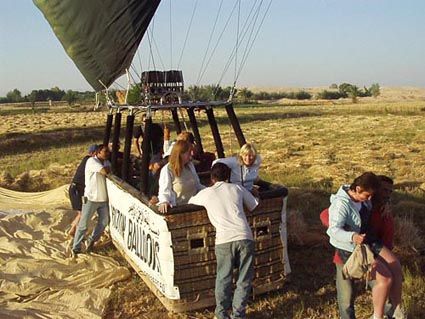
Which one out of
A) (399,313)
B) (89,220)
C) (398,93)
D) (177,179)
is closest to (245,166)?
(177,179)

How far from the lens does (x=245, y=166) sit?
201 inches

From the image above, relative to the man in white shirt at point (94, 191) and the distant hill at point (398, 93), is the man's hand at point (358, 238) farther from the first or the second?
the distant hill at point (398, 93)

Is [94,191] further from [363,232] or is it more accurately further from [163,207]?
[363,232]

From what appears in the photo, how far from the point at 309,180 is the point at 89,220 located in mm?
6434

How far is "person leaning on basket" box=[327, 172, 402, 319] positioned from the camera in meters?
3.85

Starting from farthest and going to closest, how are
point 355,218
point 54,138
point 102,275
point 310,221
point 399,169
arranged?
point 54,138 → point 399,169 → point 310,221 → point 102,275 → point 355,218

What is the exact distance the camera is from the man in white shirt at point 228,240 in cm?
428

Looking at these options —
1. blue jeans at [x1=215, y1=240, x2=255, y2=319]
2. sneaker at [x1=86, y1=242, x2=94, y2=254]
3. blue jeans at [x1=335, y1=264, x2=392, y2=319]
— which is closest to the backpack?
blue jeans at [x1=335, y1=264, x2=392, y2=319]

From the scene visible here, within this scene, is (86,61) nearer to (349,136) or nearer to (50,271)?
(50,271)

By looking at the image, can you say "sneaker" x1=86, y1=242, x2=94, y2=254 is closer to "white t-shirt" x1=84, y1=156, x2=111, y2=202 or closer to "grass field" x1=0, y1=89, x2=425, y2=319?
"grass field" x1=0, y1=89, x2=425, y2=319

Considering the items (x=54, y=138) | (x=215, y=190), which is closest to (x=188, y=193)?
(x=215, y=190)

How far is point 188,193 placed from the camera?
4.98 m

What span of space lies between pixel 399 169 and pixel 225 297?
383 inches

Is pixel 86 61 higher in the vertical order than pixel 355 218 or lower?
higher
